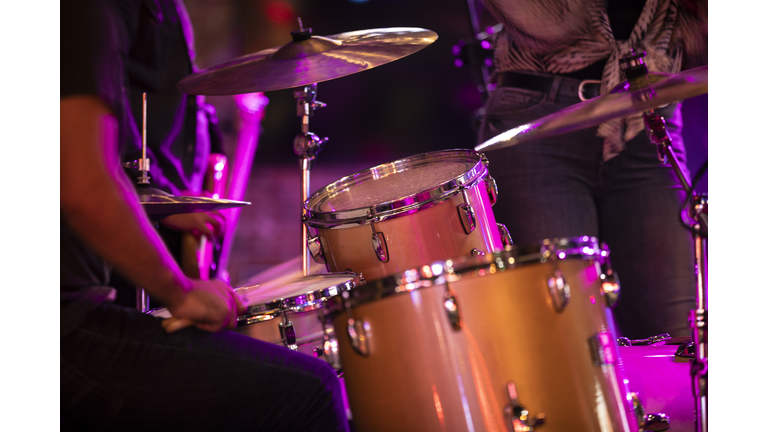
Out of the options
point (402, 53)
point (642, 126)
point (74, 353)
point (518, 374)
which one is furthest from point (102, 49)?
point (642, 126)

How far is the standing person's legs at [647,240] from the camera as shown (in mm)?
1710

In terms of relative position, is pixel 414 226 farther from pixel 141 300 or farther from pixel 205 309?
pixel 141 300

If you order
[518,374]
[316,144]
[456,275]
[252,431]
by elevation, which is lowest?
[252,431]

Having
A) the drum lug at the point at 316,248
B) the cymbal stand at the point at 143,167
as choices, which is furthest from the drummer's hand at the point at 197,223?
the drum lug at the point at 316,248

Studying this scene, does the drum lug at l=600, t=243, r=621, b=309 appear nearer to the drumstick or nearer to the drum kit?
the drum kit

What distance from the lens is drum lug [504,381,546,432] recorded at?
944 mm

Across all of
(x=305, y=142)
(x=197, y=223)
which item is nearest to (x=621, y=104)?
(x=305, y=142)

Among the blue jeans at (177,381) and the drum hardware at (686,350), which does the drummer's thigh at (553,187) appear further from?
the blue jeans at (177,381)

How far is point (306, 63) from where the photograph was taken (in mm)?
1764

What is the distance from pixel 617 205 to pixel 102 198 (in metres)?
1.54

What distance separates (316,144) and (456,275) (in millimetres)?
1208

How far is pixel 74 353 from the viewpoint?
2.91ft

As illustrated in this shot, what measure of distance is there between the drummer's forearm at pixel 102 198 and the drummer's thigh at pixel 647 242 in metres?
1.45

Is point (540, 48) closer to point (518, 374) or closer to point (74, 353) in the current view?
point (518, 374)
